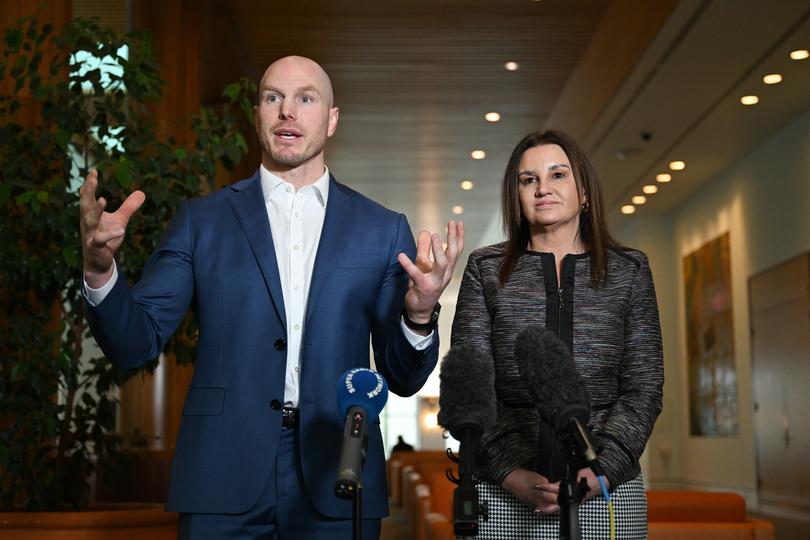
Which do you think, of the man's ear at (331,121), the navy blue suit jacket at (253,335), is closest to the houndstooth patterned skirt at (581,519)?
the navy blue suit jacket at (253,335)

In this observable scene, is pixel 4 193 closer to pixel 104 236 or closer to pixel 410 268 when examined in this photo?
pixel 104 236

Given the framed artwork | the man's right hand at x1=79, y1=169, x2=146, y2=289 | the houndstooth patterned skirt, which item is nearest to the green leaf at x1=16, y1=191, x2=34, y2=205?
the man's right hand at x1=79, y1=169, x2=146, y2=289

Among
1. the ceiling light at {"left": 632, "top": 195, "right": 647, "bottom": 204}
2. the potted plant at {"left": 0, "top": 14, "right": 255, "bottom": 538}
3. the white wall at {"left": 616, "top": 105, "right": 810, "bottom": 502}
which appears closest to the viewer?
the potted plant at {"left": 0, "top": 14, "right": 255, "bottom": 538}

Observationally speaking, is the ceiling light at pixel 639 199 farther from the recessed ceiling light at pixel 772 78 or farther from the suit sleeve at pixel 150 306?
the suit sleeve at pixel 150 306

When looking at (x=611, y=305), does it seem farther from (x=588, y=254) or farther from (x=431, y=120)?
(x=431, y=120)

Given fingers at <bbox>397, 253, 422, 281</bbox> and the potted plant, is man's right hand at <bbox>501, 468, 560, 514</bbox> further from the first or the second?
the potted plant

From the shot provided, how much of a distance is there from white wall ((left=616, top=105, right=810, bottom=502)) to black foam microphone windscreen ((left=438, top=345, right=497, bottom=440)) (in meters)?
12.1

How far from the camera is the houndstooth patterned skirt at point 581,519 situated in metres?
2.35

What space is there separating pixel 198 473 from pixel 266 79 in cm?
86

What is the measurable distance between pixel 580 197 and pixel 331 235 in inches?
27.3

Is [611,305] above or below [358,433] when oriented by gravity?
above

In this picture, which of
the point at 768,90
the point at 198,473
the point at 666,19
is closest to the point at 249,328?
the point at 198,473

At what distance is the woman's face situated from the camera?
255 centimetres

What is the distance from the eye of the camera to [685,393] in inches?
750
